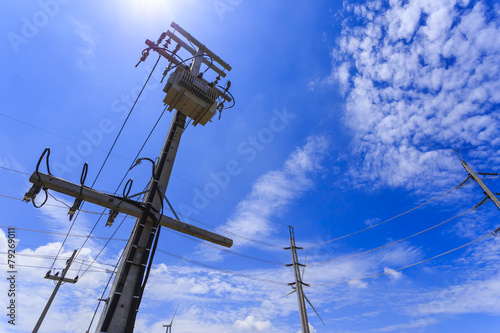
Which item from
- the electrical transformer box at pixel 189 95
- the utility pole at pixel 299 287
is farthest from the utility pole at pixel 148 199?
the utility pole at pixel 299 287

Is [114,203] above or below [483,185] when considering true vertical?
below

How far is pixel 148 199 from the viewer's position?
6898 millimetres

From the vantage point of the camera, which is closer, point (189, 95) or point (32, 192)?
point (32, 192)

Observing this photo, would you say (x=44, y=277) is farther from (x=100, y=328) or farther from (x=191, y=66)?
(x=191, y=66)

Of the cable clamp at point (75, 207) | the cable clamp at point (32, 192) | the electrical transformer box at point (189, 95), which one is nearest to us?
the cable clamp at point (32, 192)

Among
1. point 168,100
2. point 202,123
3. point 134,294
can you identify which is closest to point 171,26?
point 168,100

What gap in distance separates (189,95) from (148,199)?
445 centimetres

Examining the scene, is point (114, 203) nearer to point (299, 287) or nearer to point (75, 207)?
point (75, 207)

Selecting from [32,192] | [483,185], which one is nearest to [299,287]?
[483,185]

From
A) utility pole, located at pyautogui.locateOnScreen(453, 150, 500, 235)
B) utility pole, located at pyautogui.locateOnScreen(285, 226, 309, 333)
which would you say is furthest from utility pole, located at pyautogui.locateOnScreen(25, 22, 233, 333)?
utility pole, located at pyautogui.locateOnScreen(453, 150, 500, 235)

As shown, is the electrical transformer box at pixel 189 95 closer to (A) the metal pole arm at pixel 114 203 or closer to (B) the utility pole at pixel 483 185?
(A) the metal pole arm at pixel 114 203

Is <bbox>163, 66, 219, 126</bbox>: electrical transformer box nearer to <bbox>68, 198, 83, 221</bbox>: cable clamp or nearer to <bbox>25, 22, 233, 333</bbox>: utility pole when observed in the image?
<bbox>25, 22, 233, 333</bbox>: utility pole

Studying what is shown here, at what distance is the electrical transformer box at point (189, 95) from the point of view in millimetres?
8852

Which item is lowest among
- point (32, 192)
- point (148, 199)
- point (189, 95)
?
point (32, 192)
